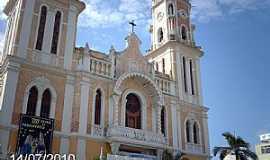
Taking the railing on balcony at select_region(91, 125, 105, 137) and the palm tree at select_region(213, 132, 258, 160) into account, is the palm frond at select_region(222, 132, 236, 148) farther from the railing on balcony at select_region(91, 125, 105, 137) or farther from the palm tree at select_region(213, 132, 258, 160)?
the railing on balcony at select_region(91, 125, 105, 137)

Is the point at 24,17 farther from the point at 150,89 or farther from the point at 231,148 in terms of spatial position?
A: the point at 231,148

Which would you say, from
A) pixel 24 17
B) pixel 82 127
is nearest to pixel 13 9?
pixel 24 17

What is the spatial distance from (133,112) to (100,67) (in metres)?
4.73

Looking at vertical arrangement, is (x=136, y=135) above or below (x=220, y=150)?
above

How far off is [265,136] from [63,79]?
56225 mm

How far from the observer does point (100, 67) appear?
26.0 metres

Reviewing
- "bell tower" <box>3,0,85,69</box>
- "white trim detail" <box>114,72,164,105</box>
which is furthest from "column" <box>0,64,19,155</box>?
"white trim detail" <box>114,72,164,105</box>

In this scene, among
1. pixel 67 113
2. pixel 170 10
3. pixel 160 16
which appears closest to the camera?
pixel 67 113

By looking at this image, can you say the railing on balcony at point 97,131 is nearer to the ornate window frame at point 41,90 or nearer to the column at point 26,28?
the ornate window frame at point 41,90

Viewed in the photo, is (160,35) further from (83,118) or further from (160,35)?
(83,118)

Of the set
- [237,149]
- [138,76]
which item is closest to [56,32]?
[138,76]

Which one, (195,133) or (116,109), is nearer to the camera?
(116,109)

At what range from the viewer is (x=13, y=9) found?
26.7m
